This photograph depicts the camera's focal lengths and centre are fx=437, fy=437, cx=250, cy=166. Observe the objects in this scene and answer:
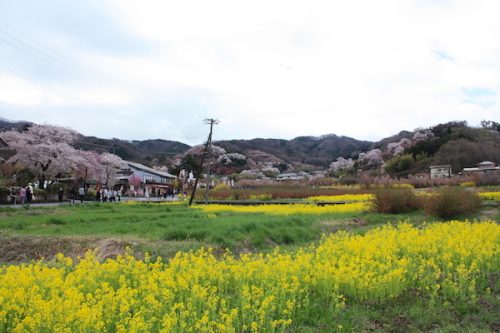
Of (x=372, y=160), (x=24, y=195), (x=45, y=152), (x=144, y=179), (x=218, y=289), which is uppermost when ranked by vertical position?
(x=372, y=160)

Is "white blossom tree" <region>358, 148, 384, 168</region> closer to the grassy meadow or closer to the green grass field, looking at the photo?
the green grass field

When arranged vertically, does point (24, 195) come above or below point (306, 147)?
below

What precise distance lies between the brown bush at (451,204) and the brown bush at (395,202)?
6.05 ft

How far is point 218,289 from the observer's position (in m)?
6.70

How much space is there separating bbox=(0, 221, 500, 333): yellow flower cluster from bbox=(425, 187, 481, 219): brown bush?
8632mm

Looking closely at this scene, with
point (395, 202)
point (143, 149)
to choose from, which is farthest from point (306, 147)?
point (395, 202)

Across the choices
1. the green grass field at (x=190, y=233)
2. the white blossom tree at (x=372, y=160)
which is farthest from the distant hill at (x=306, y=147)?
the green grass field at (x=190, y=233)

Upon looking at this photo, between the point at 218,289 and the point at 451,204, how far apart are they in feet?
43.2

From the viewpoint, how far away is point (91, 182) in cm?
6228

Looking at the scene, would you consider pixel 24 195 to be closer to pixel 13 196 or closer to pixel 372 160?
pixel 13 196

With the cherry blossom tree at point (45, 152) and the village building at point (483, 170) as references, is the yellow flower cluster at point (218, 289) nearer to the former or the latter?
the village building at point (483, 170)

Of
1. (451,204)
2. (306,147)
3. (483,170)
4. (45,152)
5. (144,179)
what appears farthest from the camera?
(306,147)

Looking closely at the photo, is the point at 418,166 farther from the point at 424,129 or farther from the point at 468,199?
the point at 468,199

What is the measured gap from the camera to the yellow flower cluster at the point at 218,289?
455 cm
